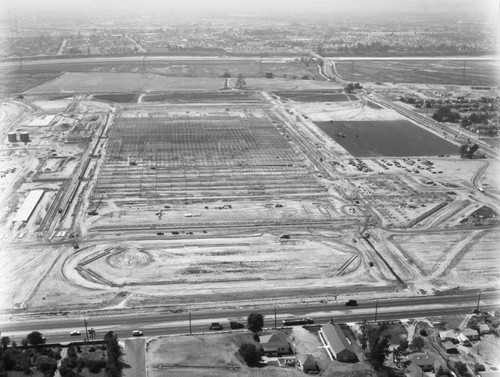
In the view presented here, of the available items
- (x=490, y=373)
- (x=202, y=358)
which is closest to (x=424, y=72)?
(x=490, y=373)

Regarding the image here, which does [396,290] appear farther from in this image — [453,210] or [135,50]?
[135,50]

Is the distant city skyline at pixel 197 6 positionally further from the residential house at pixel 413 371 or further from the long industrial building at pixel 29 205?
the residential house at pixel 413 371

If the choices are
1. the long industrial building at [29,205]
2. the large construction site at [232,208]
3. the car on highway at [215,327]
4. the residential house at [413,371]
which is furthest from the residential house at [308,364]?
the long industrial building at [29,205]

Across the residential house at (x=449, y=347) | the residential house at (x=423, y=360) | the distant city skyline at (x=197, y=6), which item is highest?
the distant city skyline at (x=197, y=6)

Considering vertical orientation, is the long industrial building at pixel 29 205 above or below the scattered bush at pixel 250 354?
above

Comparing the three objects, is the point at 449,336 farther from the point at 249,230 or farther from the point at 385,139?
the point at 385,139

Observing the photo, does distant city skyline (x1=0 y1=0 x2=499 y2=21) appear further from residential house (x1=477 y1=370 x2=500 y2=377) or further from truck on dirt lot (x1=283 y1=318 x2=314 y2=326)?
residential house (x1=477 y1=370 x2=500 y2=377)
